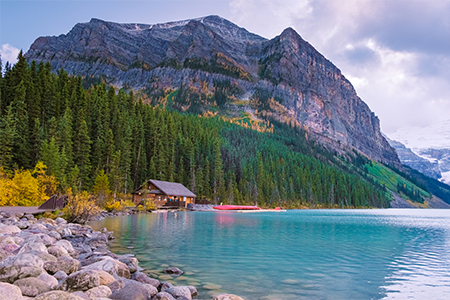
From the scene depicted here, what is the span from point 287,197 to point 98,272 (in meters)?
119

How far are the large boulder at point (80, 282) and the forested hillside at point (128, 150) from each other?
40.2m

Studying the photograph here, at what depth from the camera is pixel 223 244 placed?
21.9 meters

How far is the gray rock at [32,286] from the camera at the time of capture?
8203 millimetres

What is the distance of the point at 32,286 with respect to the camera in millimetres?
8414

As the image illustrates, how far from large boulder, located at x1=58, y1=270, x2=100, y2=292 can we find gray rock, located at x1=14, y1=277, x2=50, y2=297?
0.44 meters

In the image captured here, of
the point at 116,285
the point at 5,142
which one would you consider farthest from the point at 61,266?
the point at 5,142

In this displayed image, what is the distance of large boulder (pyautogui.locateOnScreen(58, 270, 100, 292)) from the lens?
882 cm

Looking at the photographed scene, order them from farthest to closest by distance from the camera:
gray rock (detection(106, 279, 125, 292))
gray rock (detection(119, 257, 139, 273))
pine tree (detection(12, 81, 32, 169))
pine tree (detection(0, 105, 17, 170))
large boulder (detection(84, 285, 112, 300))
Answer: pine tree (detection(12, 81, 32, 169)) → pine tree (detection(0, 105, 17, 170)) → gray rock (detection(119, 257, 139, 273)) → gray rock (detection(106, 279, 125, 292)) → large boulder (detection(84, 285, 112, 300))

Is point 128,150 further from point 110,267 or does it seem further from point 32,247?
point 110,267

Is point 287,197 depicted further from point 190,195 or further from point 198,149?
point 190,195

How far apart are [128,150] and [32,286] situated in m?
67.5

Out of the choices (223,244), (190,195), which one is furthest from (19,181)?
(190,195)

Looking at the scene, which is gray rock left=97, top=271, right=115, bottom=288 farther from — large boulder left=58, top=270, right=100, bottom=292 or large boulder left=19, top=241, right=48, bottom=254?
large boulder left=19, top=241, right=48, bottom=254

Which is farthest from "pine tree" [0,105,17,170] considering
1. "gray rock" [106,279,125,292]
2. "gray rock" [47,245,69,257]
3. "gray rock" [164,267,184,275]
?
"gray rock" [106,279,125,292]
